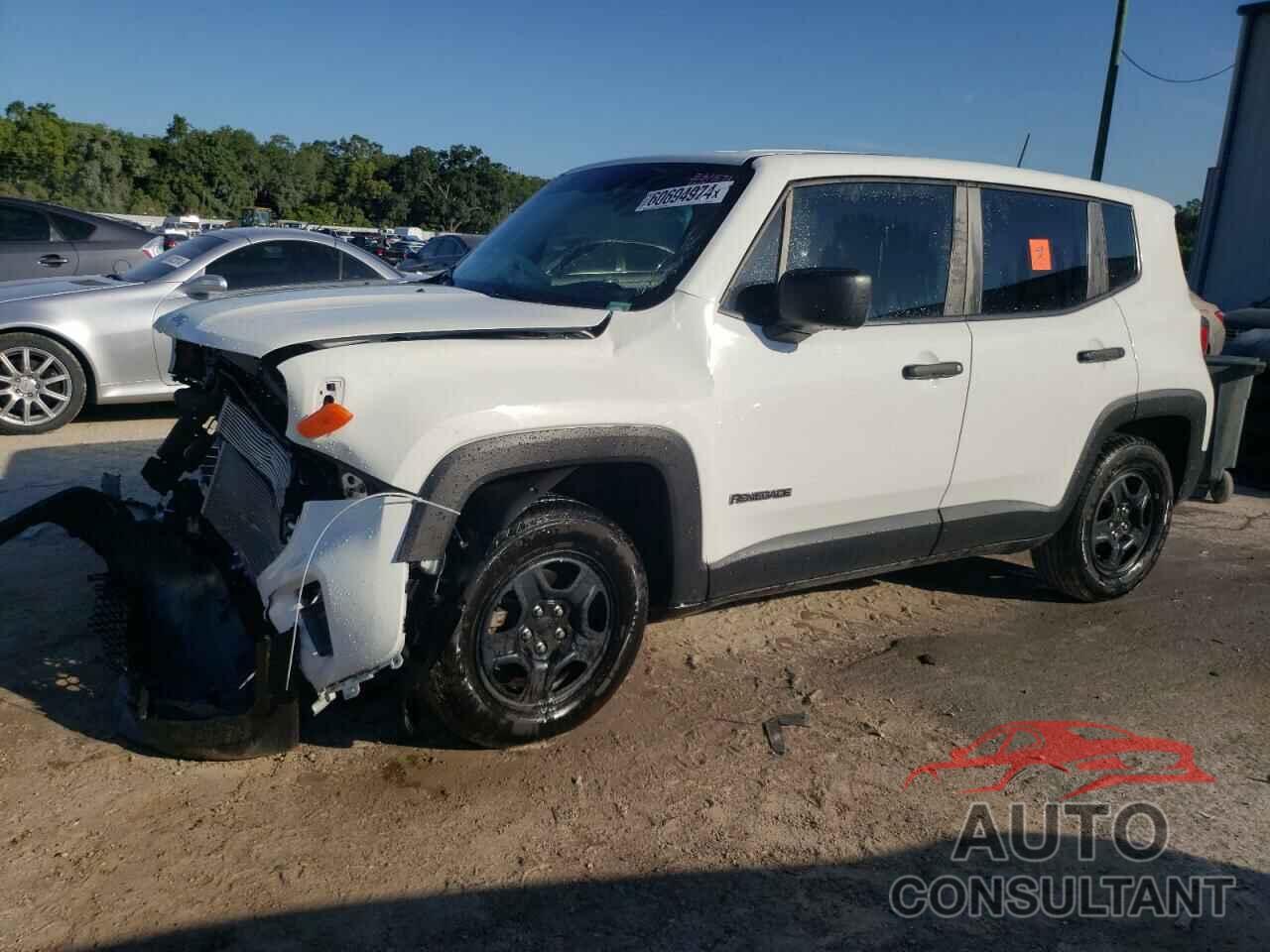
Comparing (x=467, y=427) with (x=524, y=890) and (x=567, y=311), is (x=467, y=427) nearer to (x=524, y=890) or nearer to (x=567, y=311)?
(x=567, y=311)

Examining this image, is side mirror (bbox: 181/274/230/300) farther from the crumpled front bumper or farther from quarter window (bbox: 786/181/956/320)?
quarter window (bbox: 786/181/956/320)

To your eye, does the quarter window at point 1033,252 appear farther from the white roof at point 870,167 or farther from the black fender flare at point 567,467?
the black fender flare at point 567,467

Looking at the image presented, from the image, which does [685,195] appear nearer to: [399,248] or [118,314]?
[118,314]

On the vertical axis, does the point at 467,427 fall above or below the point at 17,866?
above

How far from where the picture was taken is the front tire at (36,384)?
7.29m

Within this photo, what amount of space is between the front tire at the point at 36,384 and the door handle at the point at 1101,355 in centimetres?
653

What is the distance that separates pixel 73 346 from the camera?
24.3 feet

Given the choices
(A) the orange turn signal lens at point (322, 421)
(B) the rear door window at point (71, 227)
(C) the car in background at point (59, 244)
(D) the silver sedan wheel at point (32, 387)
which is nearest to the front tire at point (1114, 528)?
(A) the orange turn signal lens at point (322, 421)

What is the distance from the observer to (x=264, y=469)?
3.25 m

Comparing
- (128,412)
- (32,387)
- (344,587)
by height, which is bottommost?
(128,412)

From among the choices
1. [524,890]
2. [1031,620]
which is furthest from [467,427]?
[1031,620]

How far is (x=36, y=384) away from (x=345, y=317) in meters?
5.31

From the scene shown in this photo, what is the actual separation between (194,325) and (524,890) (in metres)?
2.06

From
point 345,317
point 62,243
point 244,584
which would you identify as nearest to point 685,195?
point 345,317
